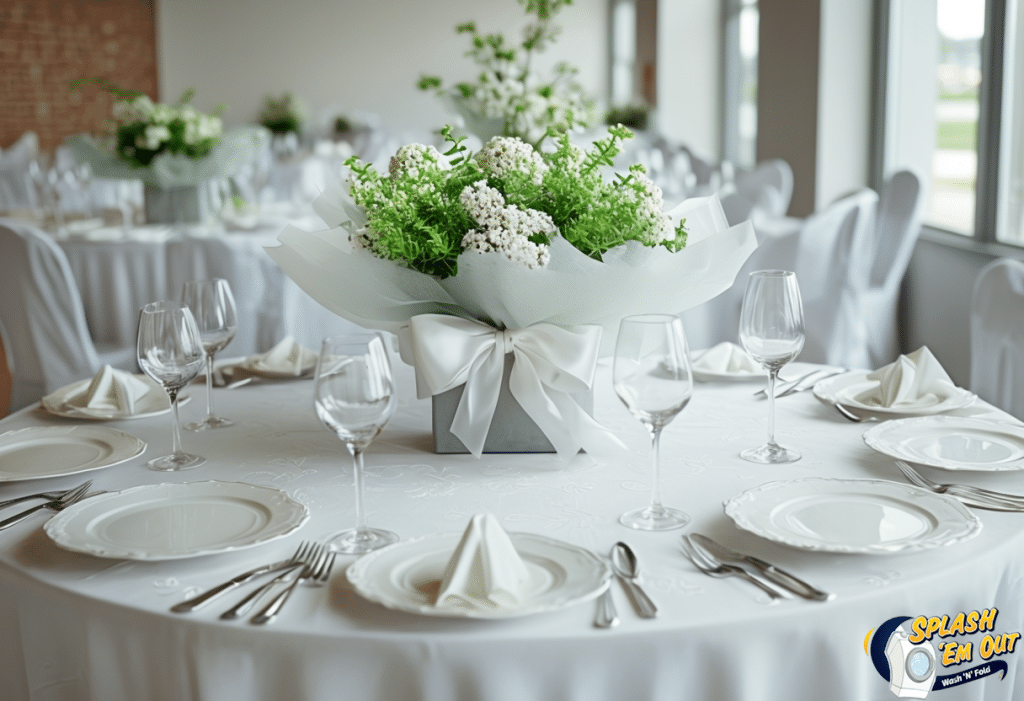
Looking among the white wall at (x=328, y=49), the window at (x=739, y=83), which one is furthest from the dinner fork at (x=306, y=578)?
the white wall at (x=328, y=49)

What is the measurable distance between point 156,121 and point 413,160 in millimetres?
2840

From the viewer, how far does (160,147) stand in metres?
3.94

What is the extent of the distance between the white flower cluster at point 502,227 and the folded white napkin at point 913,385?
710mm

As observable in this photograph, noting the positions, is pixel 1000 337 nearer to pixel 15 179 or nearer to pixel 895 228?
pixel 895 228

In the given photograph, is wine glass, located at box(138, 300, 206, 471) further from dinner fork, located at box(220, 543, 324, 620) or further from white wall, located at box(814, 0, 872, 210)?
white wall, located at box(814, 0, 872, 210)

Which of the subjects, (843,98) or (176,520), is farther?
(843,98)

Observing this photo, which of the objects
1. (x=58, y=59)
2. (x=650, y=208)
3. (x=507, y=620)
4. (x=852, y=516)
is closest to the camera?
(x=507, y=620)

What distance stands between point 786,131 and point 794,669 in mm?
5648

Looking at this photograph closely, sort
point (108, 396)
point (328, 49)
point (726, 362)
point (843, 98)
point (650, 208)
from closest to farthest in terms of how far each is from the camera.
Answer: point (650, 208) → point (108, 396) → point (726, 362) → point (843, 98) → point (328, 49)

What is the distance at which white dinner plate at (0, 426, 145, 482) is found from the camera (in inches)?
56.4

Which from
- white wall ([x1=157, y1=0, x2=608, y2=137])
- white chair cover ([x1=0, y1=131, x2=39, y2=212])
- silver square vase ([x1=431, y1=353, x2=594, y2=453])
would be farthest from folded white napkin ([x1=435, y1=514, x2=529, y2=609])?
white wall ([x1=157, y1=0, x2=608, y2=137])

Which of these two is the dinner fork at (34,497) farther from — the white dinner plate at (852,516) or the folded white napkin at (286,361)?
the white dinner plate at (852,516)

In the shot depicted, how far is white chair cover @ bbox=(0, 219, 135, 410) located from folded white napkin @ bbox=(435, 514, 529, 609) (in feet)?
8.34

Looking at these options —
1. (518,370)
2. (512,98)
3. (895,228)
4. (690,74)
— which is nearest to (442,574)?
(518,370)
